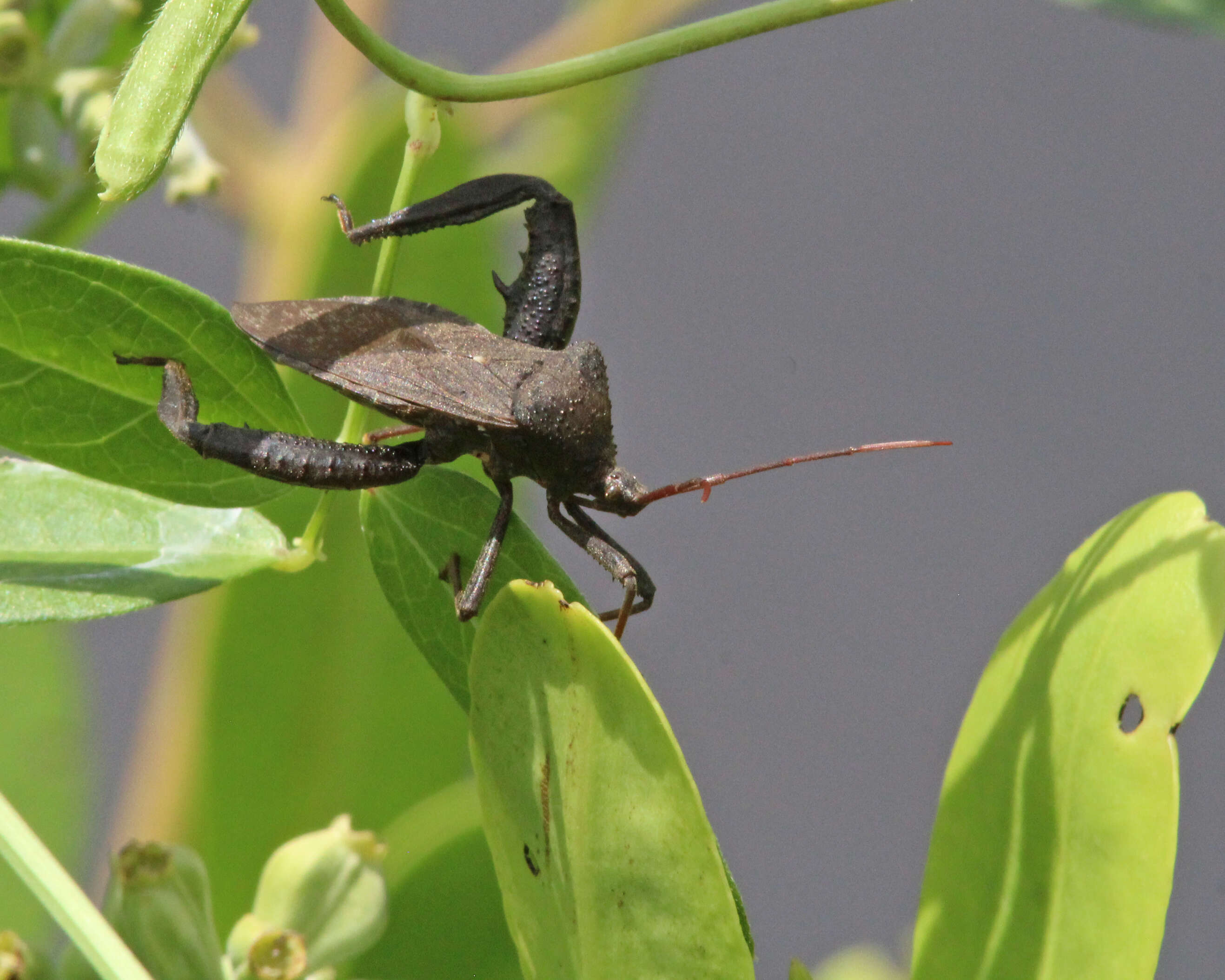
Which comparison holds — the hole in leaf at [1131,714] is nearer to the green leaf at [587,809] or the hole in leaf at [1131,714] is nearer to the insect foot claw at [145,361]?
the green leaf at [587,809]

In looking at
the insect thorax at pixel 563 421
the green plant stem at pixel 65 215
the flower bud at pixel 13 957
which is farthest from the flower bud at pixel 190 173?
the flower bud at pixel 13 957

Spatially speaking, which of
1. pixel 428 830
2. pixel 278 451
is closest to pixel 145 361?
pixel 278 451

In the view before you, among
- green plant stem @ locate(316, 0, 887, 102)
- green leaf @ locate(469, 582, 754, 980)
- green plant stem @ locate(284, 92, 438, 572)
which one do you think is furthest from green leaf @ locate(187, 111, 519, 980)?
green leaf @ locate(469, 582, 754, 980)

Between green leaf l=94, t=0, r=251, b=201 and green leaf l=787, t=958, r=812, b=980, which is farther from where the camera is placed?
green leaf l=787, t=958, r=812, b=980

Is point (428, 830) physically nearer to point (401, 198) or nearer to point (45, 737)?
point (401, 198)

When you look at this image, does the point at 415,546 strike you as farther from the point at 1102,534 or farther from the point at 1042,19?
the point at 1042,19

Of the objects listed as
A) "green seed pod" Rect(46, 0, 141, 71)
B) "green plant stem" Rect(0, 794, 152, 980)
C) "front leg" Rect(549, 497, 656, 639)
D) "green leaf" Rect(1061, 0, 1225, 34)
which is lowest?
"green plant stem" Rect(0, 794, 152, 980)

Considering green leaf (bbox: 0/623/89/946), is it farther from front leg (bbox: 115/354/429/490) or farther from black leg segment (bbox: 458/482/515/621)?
black leg segment (bbox: 458/482/515/621)
